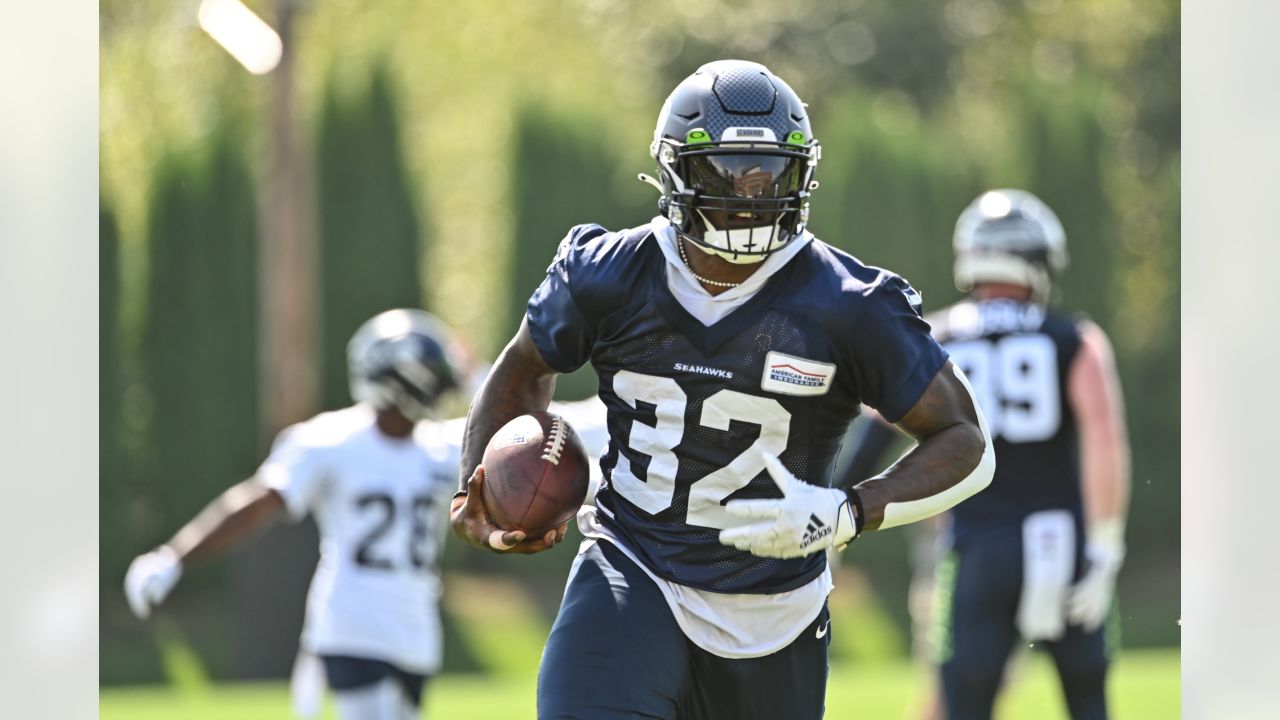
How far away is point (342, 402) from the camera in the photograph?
14.1m

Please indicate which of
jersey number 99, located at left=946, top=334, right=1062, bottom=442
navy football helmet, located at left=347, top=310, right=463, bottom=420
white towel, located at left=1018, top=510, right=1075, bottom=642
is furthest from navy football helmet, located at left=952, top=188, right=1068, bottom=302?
navy football helmet, located at left=347, top=310, right=463, bottom=420

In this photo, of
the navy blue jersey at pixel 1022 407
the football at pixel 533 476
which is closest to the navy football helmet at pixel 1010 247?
the navy blue jersey at pixel 1022 407

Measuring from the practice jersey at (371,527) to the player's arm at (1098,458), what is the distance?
2232 millimetres

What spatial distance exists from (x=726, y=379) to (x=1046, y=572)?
2.49 m

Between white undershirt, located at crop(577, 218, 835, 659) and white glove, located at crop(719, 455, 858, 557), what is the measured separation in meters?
0.24

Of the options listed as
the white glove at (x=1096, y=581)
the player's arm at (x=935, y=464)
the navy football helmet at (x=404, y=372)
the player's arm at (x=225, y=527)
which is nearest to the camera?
the player's arm at (x=935, y=464)

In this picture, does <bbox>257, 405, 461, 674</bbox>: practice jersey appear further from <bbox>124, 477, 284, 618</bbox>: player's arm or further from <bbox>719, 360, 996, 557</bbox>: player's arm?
<bbox>719, 360, 996, 557</bbox>: player's arm

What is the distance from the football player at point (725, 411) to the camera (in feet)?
11.2

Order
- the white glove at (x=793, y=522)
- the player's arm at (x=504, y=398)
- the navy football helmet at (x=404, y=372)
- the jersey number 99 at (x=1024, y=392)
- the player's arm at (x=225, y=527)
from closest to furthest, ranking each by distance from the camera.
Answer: the white glove at (x=793, y=522) → the player's arm at (x=504, y=398) → the jersey number 99 at (x=1024, y=392) → the player's arm at (x=225, y=527) → the navy football helmet at (x=404, y=372)

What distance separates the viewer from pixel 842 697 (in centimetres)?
1027

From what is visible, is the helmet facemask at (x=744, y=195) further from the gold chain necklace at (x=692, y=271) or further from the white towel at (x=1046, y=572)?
the white towel at (x=1046, y=572)

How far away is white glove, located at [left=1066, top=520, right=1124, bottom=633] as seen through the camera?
5438 mm
